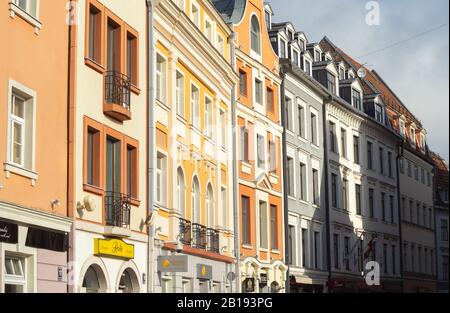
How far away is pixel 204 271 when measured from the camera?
14273mm

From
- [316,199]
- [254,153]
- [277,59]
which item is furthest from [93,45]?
[277,59]

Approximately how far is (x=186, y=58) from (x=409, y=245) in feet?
13.7

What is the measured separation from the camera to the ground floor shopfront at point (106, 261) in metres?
11.4

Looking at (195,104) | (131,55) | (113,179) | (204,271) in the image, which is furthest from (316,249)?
(131,55)

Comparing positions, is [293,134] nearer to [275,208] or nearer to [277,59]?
[275,208]

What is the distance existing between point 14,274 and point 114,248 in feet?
8.05

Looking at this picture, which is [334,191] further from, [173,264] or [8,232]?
[8,232]

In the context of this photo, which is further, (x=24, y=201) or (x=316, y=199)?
(x=316, y=199)

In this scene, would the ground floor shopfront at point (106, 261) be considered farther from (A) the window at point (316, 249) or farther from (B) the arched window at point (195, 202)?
(A) the window at point (316, 249)

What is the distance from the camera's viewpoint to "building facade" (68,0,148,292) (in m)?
11.4

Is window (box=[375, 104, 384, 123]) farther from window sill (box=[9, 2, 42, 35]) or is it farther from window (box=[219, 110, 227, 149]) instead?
window sill (box=[9, 2, 42, 35])

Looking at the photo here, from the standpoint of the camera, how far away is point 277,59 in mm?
17047

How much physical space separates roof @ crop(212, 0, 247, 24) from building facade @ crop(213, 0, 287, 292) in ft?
0.07

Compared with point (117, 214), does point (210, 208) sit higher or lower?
higher
